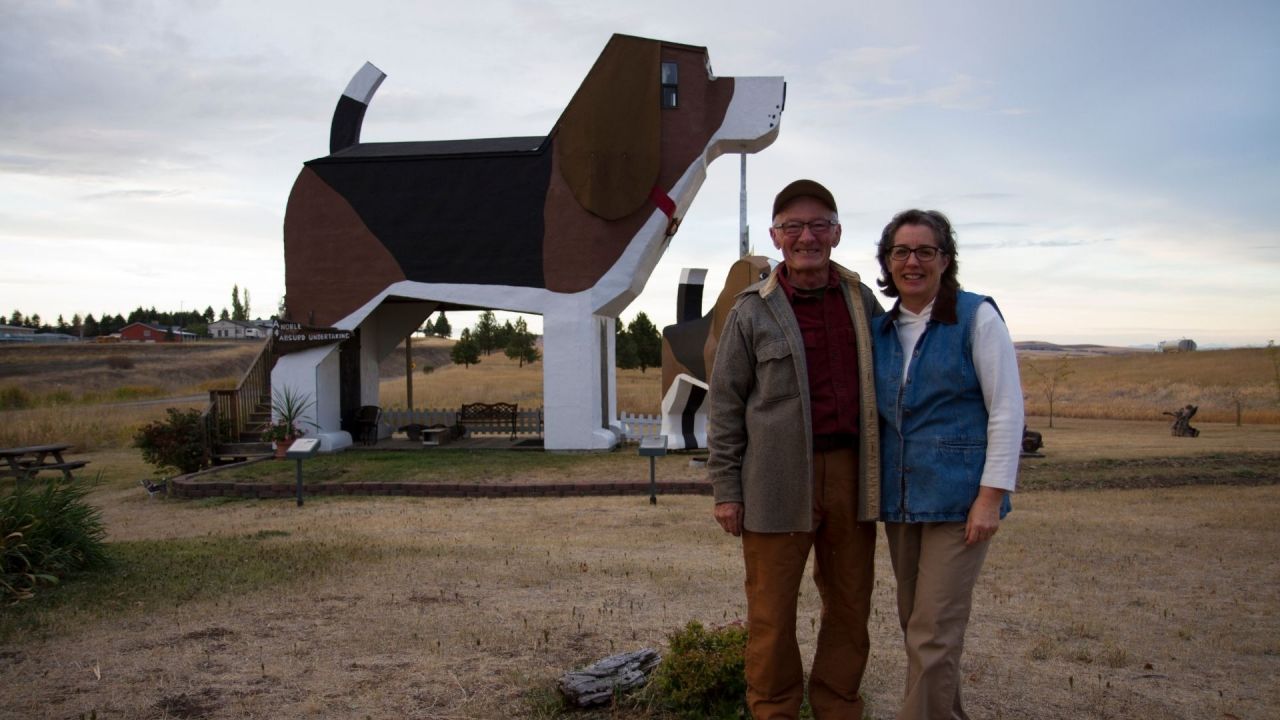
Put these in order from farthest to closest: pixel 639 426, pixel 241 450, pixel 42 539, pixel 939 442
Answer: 1. pixel 639 426
2. pixel 241 450
3. pixel 42 539
4. pixel 939 442

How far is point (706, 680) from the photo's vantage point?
4.64m

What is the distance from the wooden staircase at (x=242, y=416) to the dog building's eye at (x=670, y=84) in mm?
9178

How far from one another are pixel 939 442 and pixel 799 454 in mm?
574

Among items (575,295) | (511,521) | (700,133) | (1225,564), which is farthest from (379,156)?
(1225,564)

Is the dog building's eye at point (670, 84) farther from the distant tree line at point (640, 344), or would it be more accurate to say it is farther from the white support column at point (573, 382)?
the distant tree line at point (640, 344)

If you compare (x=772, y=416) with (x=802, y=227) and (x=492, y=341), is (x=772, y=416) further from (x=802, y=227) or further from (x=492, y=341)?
(x=492, y=341)

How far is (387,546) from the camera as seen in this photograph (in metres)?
9.27

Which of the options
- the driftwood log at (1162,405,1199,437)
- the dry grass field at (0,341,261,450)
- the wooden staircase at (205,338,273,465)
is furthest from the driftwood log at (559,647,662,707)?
the driftwood log at (1162,405,1199,437)

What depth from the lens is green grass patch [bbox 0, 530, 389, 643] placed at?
679 cm

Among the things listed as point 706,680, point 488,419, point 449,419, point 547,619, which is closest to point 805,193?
point 706,680

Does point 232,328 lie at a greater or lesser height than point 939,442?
greater

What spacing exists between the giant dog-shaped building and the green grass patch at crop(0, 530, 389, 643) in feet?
26.6

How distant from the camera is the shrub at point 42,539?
24.0ft

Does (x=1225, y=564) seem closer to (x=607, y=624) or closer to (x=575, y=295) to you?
(x=607, y=624)
